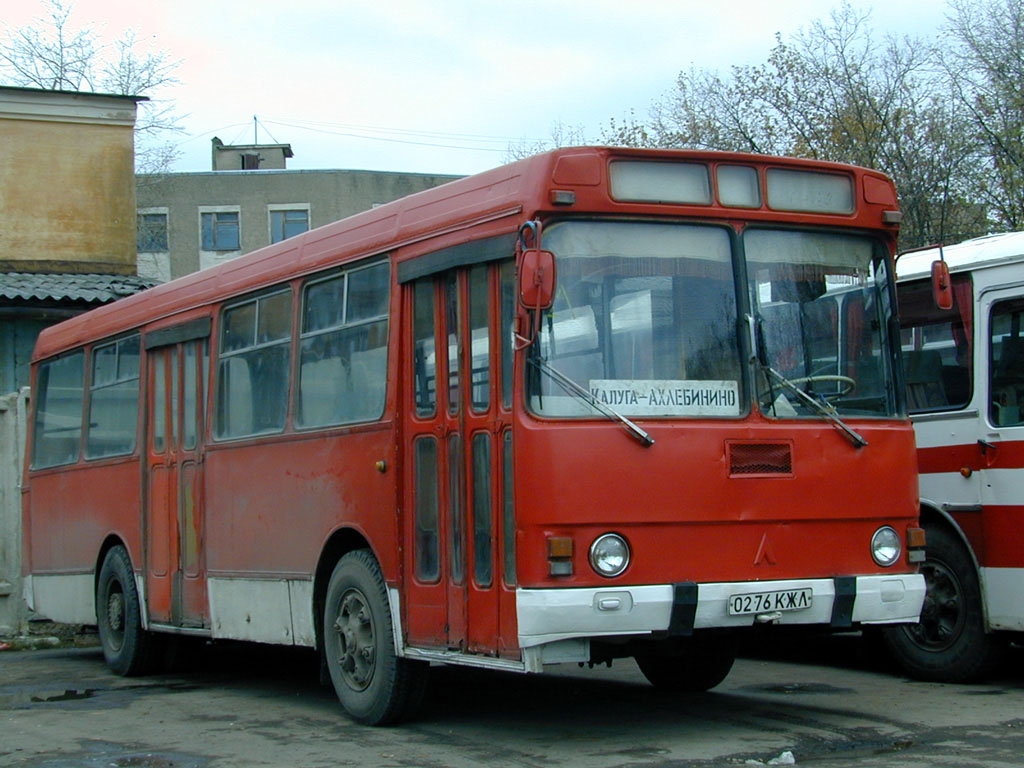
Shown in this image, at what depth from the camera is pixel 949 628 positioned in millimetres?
9891

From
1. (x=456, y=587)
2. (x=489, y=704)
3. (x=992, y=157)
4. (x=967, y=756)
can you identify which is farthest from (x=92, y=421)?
(x=992, y=157)

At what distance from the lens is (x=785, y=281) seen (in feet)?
26.5

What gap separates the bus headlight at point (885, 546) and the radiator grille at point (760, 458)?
0.67 metres

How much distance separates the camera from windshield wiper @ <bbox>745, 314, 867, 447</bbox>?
7.83 metres

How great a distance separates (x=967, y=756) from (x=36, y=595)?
32.3 feet

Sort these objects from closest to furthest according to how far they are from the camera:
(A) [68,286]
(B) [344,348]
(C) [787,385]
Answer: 1. (C) [787,385]
2. (B) [344,348]
3. (A) [68,286]

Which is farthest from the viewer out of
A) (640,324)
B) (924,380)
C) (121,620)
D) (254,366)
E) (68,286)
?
(68,286)

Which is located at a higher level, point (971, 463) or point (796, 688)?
point (971, 463)

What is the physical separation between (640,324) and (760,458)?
3.08ft

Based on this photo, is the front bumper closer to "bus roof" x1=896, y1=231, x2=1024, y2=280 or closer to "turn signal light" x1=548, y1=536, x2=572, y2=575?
"turn signal light" x1=548, y1=536, x2=572, y2=575

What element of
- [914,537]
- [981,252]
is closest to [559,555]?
[914,537]

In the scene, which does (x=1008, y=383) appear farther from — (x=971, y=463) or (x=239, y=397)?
(x=239, y=397)

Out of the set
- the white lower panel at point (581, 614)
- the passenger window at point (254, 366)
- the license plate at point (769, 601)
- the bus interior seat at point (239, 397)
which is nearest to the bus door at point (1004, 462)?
the license plate at point (769, 601)

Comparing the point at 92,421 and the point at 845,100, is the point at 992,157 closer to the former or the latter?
the point at 845,100
